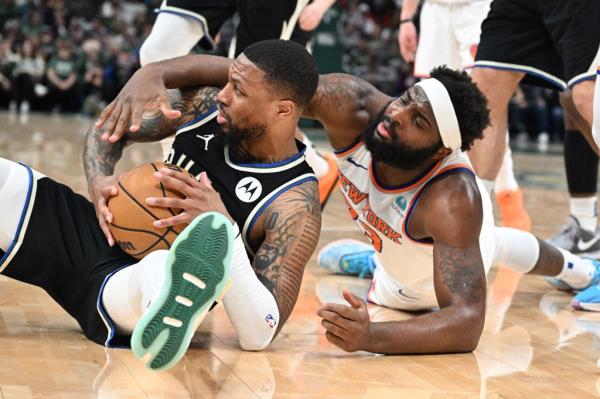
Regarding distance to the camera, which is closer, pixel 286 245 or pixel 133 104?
pixel 286 245

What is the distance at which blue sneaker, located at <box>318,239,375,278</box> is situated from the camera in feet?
16.1

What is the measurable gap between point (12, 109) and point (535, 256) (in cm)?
1839

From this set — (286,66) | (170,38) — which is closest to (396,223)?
(286,66)

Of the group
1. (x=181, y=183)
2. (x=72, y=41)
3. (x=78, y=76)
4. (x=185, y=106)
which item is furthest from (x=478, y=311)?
(x=72, y=41)

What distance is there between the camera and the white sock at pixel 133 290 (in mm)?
2852

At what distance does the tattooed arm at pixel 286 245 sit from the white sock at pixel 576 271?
1.74 metres

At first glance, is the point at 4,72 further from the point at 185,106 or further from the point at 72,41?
the point at 185,106

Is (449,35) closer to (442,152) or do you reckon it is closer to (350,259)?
(350,259)

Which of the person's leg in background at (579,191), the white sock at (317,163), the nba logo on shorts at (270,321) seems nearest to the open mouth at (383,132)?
the nba logo on shorts at (270,321)

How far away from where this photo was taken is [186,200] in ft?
9.75

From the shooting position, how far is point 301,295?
436 cm

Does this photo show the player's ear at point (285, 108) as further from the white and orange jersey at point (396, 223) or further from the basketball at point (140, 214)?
the white and orange jersey at point (396, 223)

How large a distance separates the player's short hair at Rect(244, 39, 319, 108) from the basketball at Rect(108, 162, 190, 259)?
1.52ft

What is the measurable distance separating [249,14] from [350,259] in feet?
5.30
